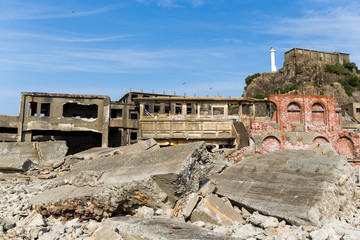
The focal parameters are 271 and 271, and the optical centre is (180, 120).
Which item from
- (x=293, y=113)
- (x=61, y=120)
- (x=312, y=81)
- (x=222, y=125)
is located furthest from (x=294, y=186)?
(x=312, y=81)

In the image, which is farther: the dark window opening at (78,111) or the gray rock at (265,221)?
the dark window opening at (78,111)

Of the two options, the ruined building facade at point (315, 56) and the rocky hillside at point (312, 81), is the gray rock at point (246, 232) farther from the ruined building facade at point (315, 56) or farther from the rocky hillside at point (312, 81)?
the ruined building facade at point (315, 56)

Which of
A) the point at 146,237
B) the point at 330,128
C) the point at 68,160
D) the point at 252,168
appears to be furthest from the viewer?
the point at 330,128

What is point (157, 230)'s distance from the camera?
409cm

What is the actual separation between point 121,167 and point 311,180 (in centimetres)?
440

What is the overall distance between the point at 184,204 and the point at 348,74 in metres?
57.5

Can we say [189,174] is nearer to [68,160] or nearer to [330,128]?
[68,160]

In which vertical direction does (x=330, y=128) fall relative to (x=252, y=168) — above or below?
above

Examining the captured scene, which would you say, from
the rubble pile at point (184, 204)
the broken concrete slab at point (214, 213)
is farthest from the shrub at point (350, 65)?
the broken concrete slab at point (214, 213)

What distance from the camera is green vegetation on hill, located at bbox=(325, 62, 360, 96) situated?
4905 cm

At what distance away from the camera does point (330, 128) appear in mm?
19188

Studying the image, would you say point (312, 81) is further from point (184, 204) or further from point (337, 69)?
point (184, 204)

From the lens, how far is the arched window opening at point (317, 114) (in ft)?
64.2

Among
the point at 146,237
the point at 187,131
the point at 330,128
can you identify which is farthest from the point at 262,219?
the point at 330,128
